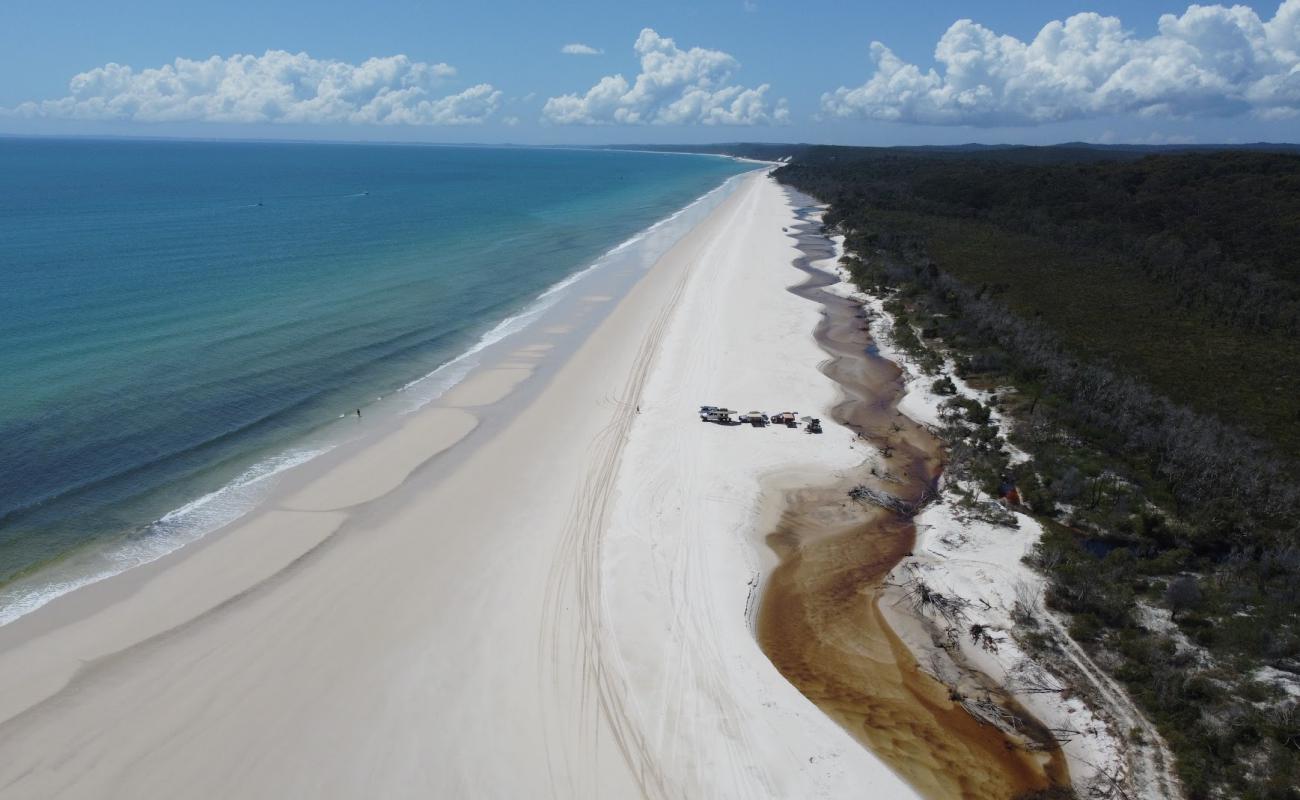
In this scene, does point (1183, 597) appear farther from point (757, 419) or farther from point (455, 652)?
point (455, 652)

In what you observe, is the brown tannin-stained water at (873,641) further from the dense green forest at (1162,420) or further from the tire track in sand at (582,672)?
the tire track in sand at (582,672)

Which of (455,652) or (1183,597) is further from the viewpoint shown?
(1183,597)

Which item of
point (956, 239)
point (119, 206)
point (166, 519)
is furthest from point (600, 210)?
point (166, 519)

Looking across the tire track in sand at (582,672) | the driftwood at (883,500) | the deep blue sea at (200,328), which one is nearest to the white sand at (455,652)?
the tire track in sand at (582,672)

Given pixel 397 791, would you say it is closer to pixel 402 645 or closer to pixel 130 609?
pixel 402 645

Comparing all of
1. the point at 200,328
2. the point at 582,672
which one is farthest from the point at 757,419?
the point at 200,328

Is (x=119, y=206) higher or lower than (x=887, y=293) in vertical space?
higher
